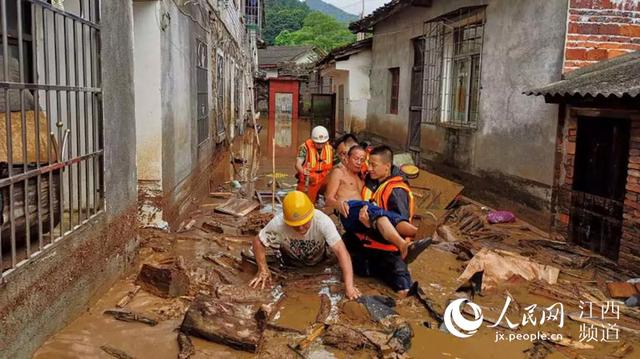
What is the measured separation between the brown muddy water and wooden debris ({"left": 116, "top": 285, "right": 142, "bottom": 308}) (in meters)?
0.05

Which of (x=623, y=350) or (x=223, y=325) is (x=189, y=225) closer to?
(x=223, y=325)

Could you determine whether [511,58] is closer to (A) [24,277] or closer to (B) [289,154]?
(A) [24,277]

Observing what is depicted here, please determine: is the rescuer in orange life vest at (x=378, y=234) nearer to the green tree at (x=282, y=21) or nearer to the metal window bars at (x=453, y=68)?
the metal window bars at (x=453, y=68)

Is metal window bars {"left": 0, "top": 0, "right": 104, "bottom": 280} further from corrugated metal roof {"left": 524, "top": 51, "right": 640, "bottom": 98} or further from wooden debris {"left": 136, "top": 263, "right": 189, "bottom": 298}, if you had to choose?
corrugated metal roof {"left": 524, "top": 51, "right": 640, "bottom": 98}

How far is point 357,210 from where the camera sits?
5.64m

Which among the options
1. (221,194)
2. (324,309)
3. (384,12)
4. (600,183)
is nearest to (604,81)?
(600,183)

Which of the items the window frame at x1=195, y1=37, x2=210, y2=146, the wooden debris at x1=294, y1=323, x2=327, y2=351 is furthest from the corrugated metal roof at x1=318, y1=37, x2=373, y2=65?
the wooden debris at x1=294, y1=323, x2=327, y2=351

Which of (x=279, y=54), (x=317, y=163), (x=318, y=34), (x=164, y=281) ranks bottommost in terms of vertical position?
(x=164, y=281)

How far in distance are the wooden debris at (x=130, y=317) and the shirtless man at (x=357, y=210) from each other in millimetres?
2160

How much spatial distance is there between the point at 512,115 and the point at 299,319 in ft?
18.3

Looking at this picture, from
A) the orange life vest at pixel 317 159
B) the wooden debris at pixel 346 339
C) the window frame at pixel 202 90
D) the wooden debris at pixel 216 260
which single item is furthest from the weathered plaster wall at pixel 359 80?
the wooden debris at pixel 346 339

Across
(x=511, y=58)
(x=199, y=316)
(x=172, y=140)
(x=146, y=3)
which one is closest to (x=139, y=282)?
(x=199, y=316)

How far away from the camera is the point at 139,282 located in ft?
16.8

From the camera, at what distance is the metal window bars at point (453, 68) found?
1052 cm
